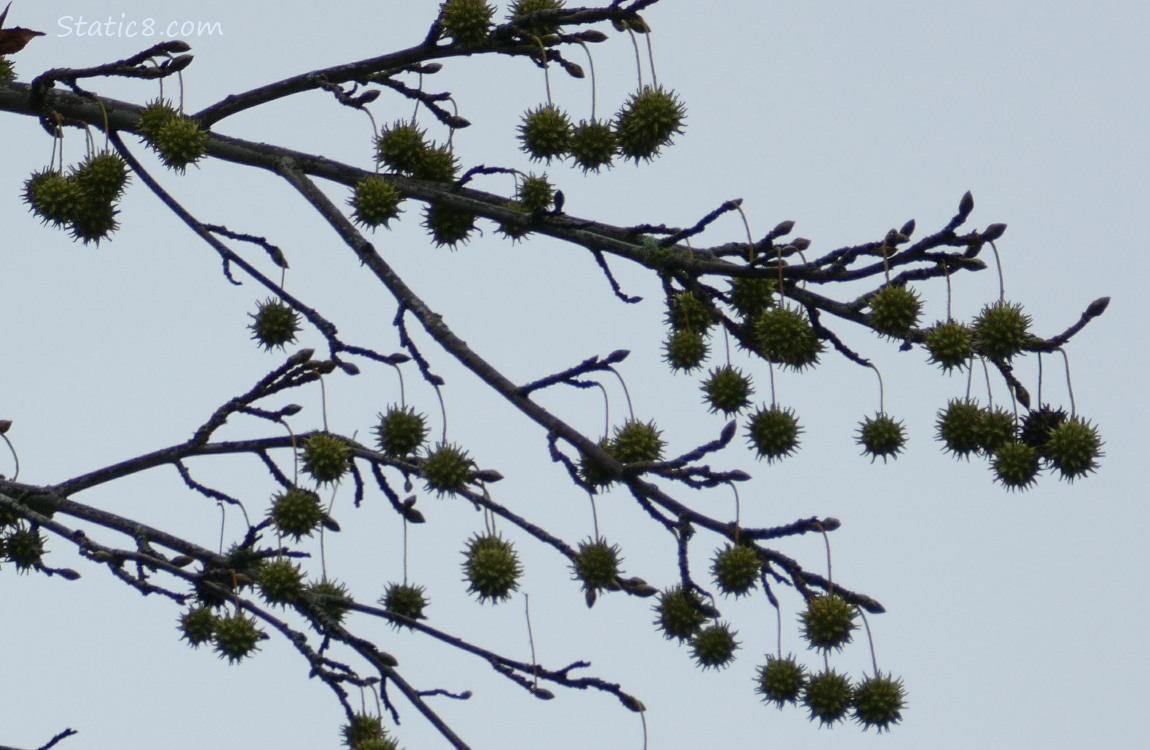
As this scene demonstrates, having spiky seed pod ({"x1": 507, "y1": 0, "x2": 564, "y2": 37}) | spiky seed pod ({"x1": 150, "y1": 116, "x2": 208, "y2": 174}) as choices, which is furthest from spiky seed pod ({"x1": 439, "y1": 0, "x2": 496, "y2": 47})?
spiky seed pod ({"x1": 150, "y1": 116, "x2": 208, "y2": 174})

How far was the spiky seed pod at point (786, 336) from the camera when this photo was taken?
3.93 meters

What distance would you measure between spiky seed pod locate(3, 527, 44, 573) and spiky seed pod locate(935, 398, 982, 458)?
8.43 ft

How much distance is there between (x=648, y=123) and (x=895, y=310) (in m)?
0.79

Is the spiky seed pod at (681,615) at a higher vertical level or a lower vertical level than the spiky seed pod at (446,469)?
lower

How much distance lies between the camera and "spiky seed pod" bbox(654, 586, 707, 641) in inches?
151

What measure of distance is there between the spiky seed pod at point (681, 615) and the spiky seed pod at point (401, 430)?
29.7 inches

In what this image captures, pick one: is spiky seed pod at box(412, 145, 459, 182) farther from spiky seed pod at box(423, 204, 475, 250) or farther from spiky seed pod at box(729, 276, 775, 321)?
spiky seed pod at box(729, 276, 775, 321)

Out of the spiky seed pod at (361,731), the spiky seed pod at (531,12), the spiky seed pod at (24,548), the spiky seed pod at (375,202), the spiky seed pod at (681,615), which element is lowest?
the spiky seed pod at (361,731)

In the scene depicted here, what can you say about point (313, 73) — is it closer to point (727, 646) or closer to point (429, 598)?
point (429, 598)

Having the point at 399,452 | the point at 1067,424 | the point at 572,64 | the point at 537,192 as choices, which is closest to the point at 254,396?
the point at 399,452

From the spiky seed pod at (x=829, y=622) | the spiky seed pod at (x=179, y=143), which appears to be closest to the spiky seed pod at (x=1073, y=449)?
the spiky seed pod at (x=829, y=622)

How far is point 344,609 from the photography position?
13.1 feet

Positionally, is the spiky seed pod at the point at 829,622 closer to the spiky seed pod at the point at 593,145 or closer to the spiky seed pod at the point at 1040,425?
the spiky seed pod at the point at 1040,425

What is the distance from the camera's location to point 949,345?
152 inches
